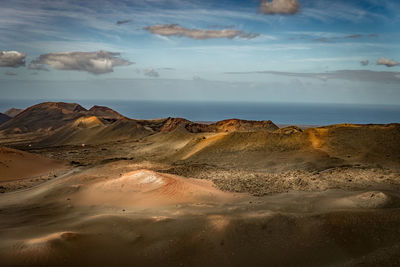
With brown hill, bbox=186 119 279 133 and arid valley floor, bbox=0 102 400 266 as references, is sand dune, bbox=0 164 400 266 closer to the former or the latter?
arid valley floor, bbox=0 102 400 266

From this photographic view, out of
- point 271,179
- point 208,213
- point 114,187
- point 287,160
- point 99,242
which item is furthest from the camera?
point 287,160

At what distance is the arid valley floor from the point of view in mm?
7410

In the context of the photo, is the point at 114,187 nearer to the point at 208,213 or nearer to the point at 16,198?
the point at 16,198

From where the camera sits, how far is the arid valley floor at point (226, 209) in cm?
741

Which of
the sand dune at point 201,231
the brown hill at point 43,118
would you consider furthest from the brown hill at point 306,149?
the brown hill at point 43,118

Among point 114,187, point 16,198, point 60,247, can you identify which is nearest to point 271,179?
point 114,187

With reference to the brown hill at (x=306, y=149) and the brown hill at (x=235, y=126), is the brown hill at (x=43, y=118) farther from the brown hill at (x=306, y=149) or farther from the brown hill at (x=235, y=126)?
the brown hill at (x=306, y=149)

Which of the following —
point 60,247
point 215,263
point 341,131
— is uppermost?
point 341,131

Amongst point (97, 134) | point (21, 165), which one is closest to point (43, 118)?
point (97, 134)

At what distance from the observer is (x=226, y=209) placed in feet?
35.0

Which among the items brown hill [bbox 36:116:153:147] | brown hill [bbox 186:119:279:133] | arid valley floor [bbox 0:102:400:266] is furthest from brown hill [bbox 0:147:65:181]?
brown hill [bbox 186:119:279:133]

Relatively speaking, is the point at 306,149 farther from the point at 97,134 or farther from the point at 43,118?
the point at 43,118

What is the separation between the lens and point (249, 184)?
15.2 meters

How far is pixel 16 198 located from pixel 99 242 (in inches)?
344
